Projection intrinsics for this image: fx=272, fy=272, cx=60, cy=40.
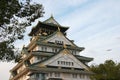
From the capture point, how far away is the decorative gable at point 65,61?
47.7 meters

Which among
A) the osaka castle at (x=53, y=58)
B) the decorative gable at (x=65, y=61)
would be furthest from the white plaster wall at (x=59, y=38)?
the decorative gable at (x=65, y=61)

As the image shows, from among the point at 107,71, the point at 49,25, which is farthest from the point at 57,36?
the point at 107,71

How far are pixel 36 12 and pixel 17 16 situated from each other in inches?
62.9

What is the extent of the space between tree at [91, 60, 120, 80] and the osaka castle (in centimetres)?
692

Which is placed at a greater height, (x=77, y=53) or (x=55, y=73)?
(x=77, y=53)

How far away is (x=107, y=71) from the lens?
5953 centimetres

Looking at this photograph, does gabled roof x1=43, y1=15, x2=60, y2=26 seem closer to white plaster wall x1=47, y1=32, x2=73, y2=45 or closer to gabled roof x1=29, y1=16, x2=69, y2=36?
gabled roof x1=29, y1=16, x2=69, y2=36

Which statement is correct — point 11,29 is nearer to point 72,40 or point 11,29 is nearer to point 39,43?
point 39,43

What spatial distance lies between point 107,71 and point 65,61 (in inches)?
562

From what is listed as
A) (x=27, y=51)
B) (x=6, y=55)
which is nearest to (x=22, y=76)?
(x=27, y=51)

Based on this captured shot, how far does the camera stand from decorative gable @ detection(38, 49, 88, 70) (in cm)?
4769

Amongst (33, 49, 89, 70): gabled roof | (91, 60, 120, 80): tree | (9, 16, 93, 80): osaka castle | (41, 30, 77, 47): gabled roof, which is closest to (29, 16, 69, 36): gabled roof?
(9, 16, 93, 80): osaka castle

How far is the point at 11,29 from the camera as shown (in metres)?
20.1

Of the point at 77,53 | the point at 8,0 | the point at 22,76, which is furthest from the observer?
the point at 77,53
